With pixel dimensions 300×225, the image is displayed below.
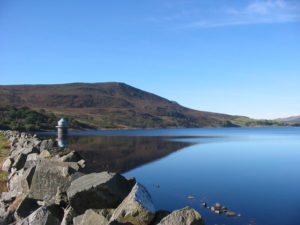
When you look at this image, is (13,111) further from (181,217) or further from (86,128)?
(181,217)

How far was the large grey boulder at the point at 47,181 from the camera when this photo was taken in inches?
500

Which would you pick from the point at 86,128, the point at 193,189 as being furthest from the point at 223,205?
the point at 86,128

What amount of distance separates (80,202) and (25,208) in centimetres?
226

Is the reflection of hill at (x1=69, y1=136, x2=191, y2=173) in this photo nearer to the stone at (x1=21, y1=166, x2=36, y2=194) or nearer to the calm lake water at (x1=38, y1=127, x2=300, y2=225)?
the calm lake water at (x1=38, y1=127, x2=300, y2=225)

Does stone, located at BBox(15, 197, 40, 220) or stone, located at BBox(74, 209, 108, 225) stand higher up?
stone, located at BBox(74, 209, 108, 225)

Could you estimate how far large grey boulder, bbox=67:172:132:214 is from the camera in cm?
1093

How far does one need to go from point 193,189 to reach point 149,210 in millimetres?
19700

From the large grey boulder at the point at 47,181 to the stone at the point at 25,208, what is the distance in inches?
19.9

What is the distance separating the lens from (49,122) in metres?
167

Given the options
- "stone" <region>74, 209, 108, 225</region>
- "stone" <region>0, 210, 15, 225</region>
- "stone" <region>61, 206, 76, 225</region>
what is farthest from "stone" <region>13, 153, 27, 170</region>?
"stone" <region>74, 209, 108, 225</region>

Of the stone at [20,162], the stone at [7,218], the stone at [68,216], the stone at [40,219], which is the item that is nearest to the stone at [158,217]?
the stone at [68,216]

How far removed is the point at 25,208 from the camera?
38.4ft

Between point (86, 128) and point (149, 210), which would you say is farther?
point (86, 128)

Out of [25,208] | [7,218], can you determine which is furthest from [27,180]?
[7,218]
